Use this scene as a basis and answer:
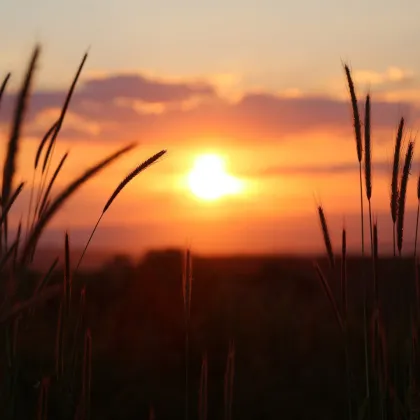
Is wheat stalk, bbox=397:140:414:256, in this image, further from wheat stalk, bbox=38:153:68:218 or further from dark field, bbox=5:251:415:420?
dark field, bbox=5:251:415:420

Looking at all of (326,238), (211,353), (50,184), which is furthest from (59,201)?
(211,353)

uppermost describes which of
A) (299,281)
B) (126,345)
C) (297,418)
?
(299,281)

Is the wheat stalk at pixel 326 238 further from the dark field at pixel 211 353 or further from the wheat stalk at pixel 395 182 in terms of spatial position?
the dark field at pixel 211 353

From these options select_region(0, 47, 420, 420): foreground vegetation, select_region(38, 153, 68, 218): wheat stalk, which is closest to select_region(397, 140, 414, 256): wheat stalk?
select_region(0, 47, 420, 420): foreground vegetation

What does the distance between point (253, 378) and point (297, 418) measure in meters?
0.89

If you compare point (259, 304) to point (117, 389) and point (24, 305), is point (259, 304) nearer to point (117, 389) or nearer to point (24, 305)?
point (117, 389)

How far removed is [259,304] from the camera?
1202 centimetres

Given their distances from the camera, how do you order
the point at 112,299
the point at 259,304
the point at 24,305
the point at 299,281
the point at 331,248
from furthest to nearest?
the point at 299,281 → the point at 112,299 → the point at 259,304 → the point at 331,248 → the point at 24,305

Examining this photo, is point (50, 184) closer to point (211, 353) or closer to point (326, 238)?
point (326, 238)

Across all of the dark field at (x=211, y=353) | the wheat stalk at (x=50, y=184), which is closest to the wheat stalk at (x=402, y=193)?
the wheat stalk at (x=50, y=184)

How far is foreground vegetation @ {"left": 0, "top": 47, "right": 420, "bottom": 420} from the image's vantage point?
81.3 inches

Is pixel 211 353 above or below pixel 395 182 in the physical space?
below

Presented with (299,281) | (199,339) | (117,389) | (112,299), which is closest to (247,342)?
(199,339)

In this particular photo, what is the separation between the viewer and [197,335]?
10266 millimetres
